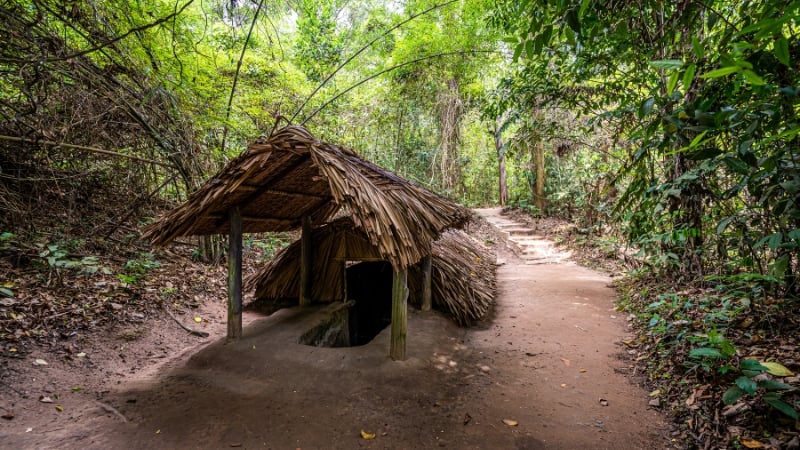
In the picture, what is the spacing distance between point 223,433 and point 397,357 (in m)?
1.50

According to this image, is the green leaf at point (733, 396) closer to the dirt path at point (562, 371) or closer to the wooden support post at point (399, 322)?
the dirt path at point (562, 371)

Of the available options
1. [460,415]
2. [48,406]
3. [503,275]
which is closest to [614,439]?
[460,415]

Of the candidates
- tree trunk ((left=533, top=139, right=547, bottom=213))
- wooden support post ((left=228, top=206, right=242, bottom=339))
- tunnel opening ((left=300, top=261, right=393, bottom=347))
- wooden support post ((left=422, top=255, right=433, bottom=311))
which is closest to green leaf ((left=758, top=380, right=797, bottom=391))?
wooden support post ((left=422, top=255, right=433, bottom=311))

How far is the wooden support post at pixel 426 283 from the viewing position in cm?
467

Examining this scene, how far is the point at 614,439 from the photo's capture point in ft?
7.79

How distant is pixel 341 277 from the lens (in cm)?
479

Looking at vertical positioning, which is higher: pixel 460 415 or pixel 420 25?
pixel 420 25

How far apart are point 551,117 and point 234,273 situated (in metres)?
8.11

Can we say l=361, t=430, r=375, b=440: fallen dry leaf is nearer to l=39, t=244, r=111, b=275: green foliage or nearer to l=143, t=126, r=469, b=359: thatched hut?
l=143, t=126, r=469, b=359: thatched hut

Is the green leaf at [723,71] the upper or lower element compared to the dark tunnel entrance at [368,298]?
upper

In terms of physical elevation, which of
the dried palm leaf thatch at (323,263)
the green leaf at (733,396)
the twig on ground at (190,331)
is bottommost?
the twig on ground at (190,331)

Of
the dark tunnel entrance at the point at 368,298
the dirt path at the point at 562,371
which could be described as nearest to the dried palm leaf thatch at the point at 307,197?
the dirt path at the point at 562,371

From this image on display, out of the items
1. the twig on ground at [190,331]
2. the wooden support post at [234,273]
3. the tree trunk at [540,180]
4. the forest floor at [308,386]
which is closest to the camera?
the forest floor at [308,386]

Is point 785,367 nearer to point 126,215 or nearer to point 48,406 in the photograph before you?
point 48,406
